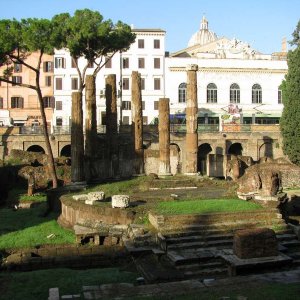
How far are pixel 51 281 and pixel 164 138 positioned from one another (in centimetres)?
1466

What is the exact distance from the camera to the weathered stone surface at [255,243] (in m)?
10.8

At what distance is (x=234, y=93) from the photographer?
51.5 m

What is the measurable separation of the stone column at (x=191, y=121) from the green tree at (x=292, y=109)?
462 inches

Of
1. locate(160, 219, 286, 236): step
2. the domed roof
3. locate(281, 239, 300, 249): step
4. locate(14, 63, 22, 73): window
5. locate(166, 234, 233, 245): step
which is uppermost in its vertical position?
the domed roof

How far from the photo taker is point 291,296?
8.21 meters

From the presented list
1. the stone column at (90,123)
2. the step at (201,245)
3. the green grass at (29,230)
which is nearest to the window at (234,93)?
the stone column at (90,123)

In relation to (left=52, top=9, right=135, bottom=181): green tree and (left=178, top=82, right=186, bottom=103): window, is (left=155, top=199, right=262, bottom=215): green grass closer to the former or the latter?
(left=52, top=9, right=135, bottom=181): green tree

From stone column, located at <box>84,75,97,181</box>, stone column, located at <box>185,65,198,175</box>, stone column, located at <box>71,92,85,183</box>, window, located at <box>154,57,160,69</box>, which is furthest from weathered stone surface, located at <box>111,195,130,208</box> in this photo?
window, located at <box>154,57,160,69</box>

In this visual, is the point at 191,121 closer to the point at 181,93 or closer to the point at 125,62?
the point at 181,93

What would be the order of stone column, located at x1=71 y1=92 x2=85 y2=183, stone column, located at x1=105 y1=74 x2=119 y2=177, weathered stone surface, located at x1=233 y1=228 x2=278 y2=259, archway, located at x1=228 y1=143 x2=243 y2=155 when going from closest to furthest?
weathered stone surface, located at x1=233 y1=228 x2=278 y2=259
stone column, located at x1=71 y1=92 x2=85 y2=183
stone column, located at x1=105 y1=74 x2=119 y2=177
archway, located at x1=228 y1=143 x2=243 y2=155

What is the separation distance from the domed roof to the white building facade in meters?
31.1

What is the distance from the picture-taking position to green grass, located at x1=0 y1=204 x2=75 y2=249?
15643 millimetres

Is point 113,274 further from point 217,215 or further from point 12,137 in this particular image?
point 12,137

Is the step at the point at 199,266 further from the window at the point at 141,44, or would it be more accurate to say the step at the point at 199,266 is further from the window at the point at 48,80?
the window at the point at 48,80
